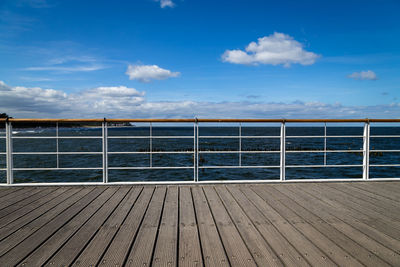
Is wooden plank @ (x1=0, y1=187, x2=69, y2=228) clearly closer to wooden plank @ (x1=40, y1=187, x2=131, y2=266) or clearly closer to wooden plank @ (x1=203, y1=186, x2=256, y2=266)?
wooden plank @ (x1=40, y1=187, x2=131, y2=266)

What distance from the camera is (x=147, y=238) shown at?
4.85ft

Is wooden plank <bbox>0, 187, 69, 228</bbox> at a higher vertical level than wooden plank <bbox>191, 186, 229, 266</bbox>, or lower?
lower

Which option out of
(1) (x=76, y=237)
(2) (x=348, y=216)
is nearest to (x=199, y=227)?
(1) (x=76, y=237)

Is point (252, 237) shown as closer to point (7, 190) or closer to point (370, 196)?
point (370, 196)

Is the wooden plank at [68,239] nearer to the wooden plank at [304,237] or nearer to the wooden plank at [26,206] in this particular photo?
the wooden plank at [26,206]

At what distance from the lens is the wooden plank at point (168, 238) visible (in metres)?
1.22

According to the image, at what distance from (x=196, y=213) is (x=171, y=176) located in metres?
7.14

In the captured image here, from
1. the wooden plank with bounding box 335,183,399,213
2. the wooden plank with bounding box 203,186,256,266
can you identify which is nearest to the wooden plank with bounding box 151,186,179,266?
the wooden plank with bounding box 203,186,256,266

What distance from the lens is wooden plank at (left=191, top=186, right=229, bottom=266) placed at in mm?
1223

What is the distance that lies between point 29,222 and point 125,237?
0.89 meters

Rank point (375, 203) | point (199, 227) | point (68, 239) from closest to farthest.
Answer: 1. point (68, 239)
2. point (199, 227)
3. point (375, 203)

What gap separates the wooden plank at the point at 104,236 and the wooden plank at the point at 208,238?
609mm

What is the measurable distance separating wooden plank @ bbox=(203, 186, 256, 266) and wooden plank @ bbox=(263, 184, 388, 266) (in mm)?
565

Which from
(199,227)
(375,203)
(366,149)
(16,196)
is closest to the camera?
(199,227)
